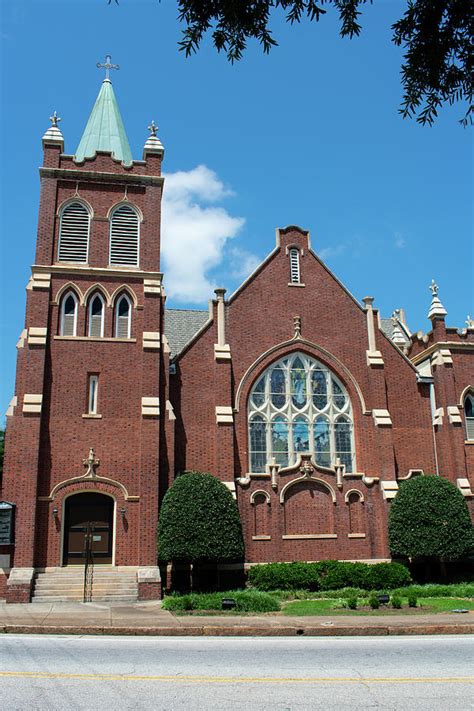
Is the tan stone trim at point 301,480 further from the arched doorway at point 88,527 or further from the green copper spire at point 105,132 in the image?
the green copper spire at point 105,132

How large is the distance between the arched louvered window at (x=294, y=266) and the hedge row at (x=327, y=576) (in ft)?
36.0

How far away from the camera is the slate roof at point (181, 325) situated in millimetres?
29109

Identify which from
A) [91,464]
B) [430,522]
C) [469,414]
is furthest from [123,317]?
[469,414]

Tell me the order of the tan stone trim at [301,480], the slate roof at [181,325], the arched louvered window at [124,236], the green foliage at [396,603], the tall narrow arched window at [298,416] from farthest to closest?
the slate roof at [181,325] < the tall narrow arched window at [298,416] < the arched louvered window at [124,236] < the tan stone trim at [301,480] < the green foliage at [396,603]

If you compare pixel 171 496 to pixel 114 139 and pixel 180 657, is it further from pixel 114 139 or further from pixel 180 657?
pixel 114 139

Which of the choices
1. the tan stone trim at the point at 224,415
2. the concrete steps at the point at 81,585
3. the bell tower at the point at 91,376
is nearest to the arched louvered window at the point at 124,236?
the bell tower at the point at 91,376

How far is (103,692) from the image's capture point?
823 centimetres

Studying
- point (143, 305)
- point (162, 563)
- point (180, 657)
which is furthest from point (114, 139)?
point (180, 657)

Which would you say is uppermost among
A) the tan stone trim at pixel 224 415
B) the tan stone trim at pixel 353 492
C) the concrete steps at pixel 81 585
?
the tan stone trim at pixel 224 415

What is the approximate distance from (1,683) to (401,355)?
841 inches

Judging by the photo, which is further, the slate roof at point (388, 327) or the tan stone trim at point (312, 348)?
the slate roof at point (388, 327)

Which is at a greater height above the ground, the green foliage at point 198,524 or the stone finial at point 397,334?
the stone finial at point 397,334

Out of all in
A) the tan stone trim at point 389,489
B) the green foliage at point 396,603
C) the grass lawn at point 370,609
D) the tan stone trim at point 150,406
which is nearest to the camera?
the grass lawn at point 370,609

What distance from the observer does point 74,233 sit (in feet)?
82.1
